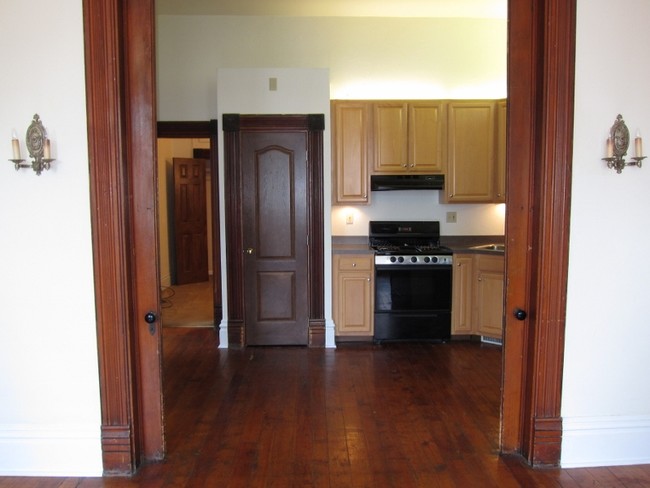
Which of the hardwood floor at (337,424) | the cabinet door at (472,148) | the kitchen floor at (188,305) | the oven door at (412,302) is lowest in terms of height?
the hardwood floor at (337,424)

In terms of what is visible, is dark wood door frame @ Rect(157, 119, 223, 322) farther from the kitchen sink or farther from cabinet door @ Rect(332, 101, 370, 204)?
the kitchen sink

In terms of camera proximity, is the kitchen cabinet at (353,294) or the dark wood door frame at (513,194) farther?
the kitchen cabinet at (353,294)

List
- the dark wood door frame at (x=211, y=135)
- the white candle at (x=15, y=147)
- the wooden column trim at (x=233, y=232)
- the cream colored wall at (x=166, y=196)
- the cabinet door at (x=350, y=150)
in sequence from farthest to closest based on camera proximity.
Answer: the cream colored wall at (x=166, y=196)
the dark wood door frame at (x=211, y=135)
the cabinet door at (x=350, y=150)
the wooden column trim at (x=233, y=232)
the white candle at (x=15, y=147)

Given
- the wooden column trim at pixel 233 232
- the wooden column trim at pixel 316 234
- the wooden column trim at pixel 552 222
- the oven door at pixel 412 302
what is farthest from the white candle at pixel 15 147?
the oven door at pixel 412 302

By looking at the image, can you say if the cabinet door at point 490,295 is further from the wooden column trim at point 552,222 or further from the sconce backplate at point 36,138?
the sconce backplate at point 36,138

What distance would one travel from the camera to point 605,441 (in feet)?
7.93

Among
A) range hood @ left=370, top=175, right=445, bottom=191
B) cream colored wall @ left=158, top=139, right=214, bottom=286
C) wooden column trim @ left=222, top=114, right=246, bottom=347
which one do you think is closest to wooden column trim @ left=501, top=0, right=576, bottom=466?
range hood @ left=370, top=175, right=445, bottom=191

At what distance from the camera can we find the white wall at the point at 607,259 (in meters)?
2.29

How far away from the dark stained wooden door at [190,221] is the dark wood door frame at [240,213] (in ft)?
12.0

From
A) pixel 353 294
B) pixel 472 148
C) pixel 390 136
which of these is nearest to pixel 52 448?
pixel 353 294

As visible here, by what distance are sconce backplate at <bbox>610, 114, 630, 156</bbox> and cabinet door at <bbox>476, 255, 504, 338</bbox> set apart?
7.29ft

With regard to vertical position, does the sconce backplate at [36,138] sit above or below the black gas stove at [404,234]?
above

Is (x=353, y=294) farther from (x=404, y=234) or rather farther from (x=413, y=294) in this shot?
(x=404, y=234)

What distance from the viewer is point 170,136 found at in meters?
5.07
